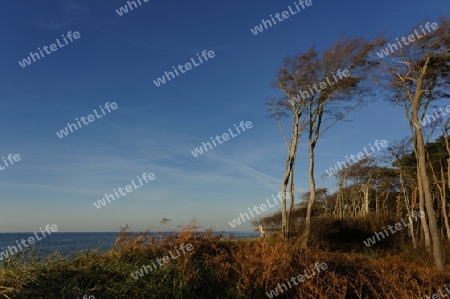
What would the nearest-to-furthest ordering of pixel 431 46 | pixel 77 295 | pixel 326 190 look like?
pixel 77 295, pixel 431 46, pixel 326 190

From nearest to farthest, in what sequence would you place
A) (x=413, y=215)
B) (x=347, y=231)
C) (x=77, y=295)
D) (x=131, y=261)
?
(x=77, y=295), (x=131, y=261), (x=347, y=231), (x=413, y=215)

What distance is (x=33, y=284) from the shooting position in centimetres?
508

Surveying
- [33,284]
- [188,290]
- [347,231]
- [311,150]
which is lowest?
[347,231]

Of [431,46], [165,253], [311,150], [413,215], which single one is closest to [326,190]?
[413,215]

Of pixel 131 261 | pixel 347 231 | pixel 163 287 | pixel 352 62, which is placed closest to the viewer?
pixel 163 287

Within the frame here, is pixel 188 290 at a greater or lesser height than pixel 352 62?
lesser

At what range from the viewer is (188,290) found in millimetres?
5723

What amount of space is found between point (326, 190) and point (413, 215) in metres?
18.9

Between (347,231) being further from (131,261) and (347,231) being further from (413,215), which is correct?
(131,261)

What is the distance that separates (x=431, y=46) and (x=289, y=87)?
6.44 m

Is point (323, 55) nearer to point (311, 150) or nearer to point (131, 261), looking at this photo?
point (311, 150)

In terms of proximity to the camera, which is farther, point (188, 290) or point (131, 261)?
point (131, 261)

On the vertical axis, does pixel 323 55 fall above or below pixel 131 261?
above

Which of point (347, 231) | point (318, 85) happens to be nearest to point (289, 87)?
point (318, 85)
